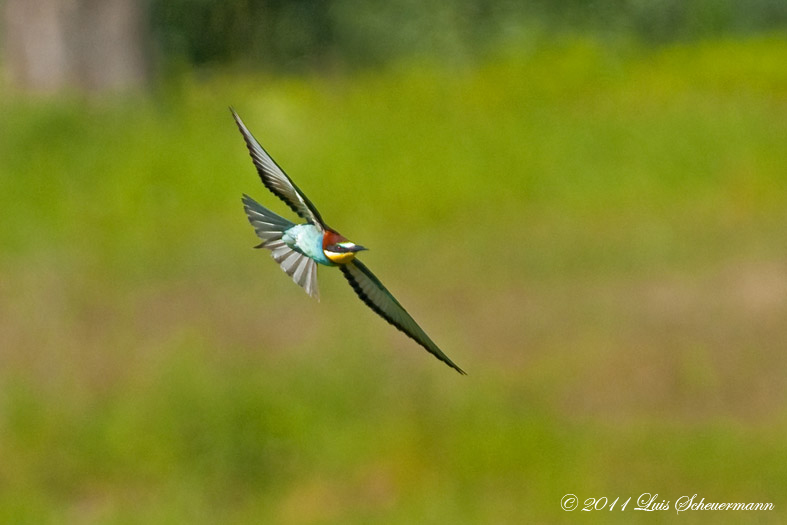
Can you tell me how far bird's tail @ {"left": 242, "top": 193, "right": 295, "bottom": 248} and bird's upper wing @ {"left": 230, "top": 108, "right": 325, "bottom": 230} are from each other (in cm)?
2

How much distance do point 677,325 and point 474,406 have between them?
8.12 feet

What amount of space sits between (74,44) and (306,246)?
943 centimetres

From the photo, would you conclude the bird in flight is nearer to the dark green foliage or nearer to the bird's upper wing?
the bird's upper wing

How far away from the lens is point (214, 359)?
5793mm

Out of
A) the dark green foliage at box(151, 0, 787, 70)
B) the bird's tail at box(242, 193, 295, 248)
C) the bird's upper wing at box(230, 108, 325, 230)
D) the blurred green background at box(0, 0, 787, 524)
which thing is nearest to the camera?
the bird's upper wing at box(230, 108, 325, 230)

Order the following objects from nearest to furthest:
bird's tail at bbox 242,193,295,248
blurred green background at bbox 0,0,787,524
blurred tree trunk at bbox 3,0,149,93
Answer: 1. bird's tail at bbox 242,193,295,248
2. blurred green background at bbox 0,0,787,524
3. blurred tree trunk at bbox 3,0,149,93

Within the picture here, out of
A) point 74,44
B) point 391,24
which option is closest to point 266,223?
point 74,44

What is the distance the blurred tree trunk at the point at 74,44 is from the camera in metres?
10.5

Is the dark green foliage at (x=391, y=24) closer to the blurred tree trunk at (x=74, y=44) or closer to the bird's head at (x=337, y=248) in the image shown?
the blurred tree trunk at (x=74, y=44)

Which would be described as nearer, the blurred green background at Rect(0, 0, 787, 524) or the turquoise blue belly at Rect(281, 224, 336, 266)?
the turquoise blue belly at Rect(281, 224, 336, 266)

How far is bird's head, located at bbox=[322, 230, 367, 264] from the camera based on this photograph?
129cm

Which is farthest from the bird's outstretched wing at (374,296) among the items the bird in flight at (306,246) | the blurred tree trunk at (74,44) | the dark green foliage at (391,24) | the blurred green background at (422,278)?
the dark green foliage at (391,24)

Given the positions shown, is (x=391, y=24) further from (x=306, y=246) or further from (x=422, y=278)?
(x=306, y=246)

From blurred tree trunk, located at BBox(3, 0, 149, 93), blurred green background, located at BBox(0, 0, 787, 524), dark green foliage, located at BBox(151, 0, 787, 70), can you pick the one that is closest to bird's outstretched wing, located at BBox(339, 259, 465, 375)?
blurred green background, located at BBox(0, 0, 787, 524)
